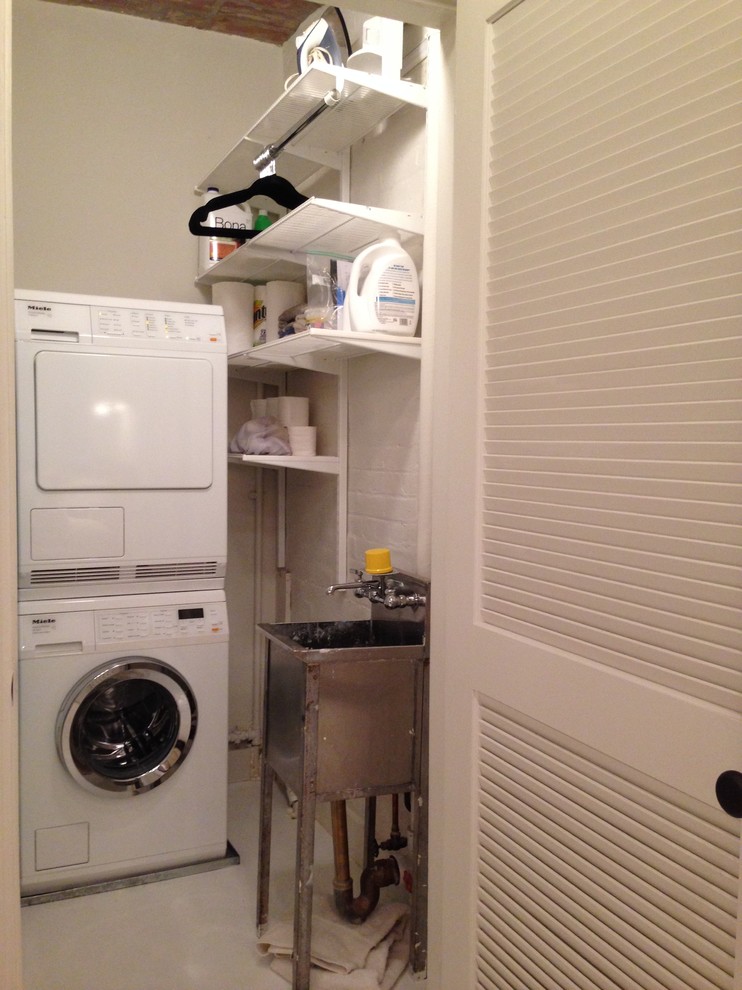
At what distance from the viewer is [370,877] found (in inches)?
90.4

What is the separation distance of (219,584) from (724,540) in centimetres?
207

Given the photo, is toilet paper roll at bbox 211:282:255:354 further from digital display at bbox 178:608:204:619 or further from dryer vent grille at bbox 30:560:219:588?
digital display at bbox 178:608:204:619

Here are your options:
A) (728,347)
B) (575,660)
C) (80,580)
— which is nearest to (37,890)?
(80,580)

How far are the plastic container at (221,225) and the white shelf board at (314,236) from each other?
0.24 feet

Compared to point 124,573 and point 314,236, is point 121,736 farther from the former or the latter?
point 314,236

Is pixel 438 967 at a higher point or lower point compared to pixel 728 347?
lower

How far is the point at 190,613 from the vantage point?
2.72 meters

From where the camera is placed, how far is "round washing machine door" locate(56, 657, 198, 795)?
8.27ft

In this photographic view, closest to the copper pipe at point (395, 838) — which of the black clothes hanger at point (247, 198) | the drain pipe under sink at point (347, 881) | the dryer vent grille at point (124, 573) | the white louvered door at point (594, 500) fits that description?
the drain pipe under sink at point (347, 881)

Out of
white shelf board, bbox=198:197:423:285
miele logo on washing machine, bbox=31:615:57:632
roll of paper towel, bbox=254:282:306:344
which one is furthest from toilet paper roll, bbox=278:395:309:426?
miele logo on washing machine, bbox=31:615:57:632

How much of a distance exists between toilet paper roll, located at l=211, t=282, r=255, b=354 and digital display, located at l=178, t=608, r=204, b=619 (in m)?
0.98

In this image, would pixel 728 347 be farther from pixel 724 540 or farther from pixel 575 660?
pixel 575 660

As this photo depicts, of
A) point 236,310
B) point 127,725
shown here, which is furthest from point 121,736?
point 236,310

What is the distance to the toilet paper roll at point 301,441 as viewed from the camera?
2.82 metres
